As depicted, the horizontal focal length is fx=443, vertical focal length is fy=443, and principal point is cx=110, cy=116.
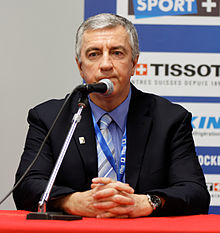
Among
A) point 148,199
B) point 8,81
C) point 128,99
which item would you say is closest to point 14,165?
A: point 8,81

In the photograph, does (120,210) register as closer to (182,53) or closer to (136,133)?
(136,133)

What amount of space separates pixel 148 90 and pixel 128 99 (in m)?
0.85

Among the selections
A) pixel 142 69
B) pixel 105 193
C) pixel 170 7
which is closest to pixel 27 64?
pixel 142 69

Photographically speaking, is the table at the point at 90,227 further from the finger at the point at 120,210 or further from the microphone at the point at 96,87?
the microphone at the point at 96,87

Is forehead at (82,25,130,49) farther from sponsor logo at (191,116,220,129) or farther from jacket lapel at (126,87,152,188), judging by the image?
sponsor logo at (191,116,220,129)

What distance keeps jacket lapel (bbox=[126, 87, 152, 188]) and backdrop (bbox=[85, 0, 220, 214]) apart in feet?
2.72

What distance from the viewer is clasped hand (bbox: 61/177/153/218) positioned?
1618 millimetres

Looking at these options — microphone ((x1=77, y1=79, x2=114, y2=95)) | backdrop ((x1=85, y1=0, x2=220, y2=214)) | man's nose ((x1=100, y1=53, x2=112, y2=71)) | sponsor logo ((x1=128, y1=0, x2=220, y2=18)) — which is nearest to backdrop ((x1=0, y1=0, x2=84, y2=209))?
backdrop ((x1=85, y1=0, x2=220, y2=214))

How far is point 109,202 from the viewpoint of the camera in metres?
1.62

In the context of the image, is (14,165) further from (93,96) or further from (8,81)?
(93,96)

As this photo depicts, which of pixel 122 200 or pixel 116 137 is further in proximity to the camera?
pixel 116 137

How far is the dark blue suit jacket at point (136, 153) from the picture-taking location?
6.86ft

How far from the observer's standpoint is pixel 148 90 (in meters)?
3.22

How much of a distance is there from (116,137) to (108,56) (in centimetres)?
41
